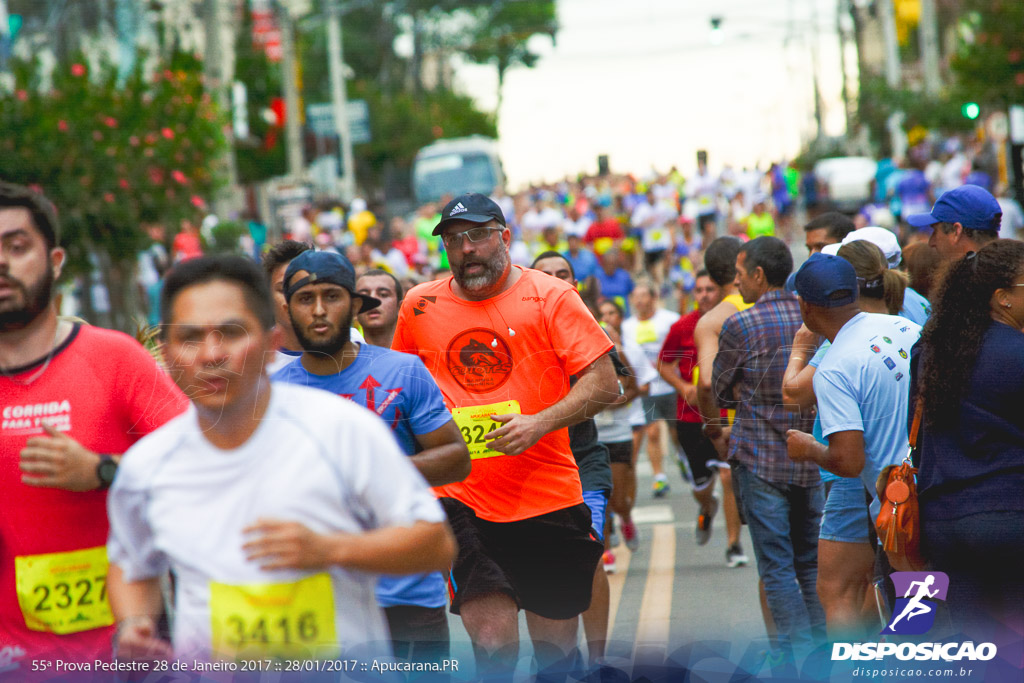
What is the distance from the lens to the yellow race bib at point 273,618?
2.65 metres

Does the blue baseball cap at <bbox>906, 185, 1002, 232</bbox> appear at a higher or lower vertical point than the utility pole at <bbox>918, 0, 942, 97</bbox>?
lower

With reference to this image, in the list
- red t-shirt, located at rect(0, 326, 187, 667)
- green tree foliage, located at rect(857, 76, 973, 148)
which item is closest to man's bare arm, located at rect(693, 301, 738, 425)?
red t-shirt, located at rect(0, 326, 187, 667)

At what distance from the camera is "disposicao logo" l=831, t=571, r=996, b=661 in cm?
405

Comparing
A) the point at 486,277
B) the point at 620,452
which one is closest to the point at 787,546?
the point at 486,277

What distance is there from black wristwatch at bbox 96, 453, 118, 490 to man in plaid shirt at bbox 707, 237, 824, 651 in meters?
3.29

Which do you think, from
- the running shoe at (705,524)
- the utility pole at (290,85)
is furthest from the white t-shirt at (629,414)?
the utility pole at (290,85)

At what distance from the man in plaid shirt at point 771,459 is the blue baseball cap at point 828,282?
1.16 meters

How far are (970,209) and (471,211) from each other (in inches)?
91.3

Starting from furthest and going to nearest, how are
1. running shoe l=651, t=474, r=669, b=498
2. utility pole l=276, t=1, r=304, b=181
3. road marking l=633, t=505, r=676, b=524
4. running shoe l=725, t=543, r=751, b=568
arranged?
utility pole l=276, t=1, r=304, b=181, running shoe l=651, t=474, r=669, b=498, road marking l=633, t=505, r=676, b=524, running shoe l=725, t=543, r=751, b=568

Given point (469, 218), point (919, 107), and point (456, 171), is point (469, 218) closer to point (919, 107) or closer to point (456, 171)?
point (919, 107)

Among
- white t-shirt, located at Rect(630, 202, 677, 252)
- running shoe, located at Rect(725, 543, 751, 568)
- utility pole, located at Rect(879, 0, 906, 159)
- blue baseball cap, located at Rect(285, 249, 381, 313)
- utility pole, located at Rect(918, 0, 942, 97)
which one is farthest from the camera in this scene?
utility pole, located at Rect(879, 0, 906, 159)

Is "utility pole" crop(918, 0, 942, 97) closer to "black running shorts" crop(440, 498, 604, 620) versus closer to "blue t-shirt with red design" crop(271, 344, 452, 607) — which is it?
"black running shorts" crop(440, 498, 604, 620)

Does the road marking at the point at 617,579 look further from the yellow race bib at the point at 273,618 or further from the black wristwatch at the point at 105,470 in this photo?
the yellow race bib at the point at 273,618

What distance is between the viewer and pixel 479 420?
16.5ft
